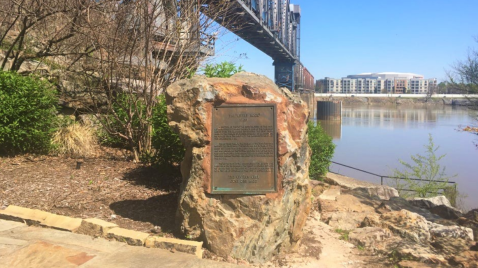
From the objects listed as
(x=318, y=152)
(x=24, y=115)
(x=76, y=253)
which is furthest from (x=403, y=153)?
(x=76, y=253)

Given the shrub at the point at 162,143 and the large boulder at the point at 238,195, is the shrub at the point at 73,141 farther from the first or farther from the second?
the large boulder at the point at 238,195

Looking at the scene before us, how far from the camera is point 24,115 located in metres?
7.17

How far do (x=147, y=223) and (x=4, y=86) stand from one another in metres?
4.39

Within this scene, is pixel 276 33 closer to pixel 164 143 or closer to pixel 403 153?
pixel 403 153

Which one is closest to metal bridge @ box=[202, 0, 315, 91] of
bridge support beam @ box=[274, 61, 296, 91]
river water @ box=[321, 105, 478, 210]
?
bridge support beam @ box=[274, 61, 296, 91]

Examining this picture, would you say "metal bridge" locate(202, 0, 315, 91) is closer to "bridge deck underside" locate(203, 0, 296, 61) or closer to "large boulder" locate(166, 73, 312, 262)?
"bridge deck underside" locate(203, 0, 296, 61)

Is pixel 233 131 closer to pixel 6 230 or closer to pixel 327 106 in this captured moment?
pixel 6 230

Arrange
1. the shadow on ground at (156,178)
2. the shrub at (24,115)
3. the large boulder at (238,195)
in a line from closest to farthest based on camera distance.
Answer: the large boulder at (238,195), the shadow on ground at (156,178), the shrub at (24,115)

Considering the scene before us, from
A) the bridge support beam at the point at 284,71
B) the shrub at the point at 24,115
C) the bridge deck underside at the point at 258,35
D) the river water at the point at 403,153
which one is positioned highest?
the bridge deck underside at the point at 258,35

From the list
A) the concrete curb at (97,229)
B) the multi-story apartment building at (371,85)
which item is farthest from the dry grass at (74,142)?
the multi-story apartment building at (371,85)

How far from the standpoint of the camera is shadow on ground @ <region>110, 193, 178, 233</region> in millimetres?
4832

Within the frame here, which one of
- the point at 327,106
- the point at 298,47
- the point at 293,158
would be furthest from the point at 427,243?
the point at 298,47

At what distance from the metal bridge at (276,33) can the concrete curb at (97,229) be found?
6.37m

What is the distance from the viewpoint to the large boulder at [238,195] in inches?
162
